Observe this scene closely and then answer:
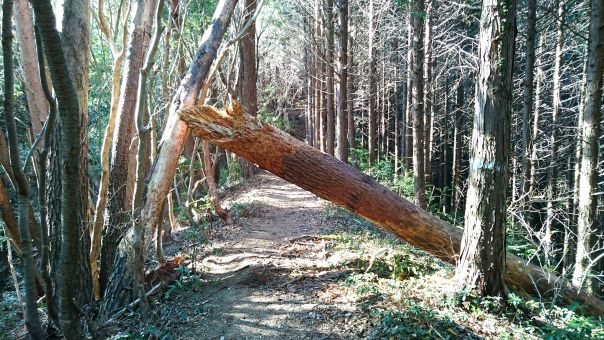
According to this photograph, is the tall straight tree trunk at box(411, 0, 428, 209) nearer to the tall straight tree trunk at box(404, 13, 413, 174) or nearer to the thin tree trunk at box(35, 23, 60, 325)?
the tall straight tree trunk at box(404, 13, 413, 174)

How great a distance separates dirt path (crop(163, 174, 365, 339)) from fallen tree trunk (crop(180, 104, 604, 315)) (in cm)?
117

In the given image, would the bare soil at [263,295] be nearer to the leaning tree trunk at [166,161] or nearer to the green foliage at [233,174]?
the leaning tree trunk at [166,161]

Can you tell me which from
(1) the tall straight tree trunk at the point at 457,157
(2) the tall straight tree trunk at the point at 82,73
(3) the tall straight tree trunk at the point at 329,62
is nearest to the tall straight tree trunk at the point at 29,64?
(2) the tall straight tree trunk at the point at 82,73

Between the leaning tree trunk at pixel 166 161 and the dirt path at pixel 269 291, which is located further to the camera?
the leaning tree trunk at pixel 166 161

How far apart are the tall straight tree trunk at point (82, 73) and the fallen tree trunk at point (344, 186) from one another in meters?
1.44

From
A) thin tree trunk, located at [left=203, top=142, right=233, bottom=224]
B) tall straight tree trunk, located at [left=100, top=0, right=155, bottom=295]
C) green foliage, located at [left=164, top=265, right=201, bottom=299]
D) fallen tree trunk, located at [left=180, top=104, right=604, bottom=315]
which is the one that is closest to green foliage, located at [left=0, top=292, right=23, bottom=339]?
tall straight tree trunk, located at [left=100, top=0, right=155, bottom=295]

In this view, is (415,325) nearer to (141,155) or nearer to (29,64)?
(141,155)

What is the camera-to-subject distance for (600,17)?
702cm

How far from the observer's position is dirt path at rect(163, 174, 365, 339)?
158 inches

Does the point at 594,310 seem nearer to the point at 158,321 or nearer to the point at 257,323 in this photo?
the point at 257,323

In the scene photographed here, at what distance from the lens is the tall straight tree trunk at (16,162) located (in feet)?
6.06

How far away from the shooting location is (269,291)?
486 cm

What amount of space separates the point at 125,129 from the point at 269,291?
11.3 ft

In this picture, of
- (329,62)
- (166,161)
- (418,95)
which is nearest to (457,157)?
(329,62)
